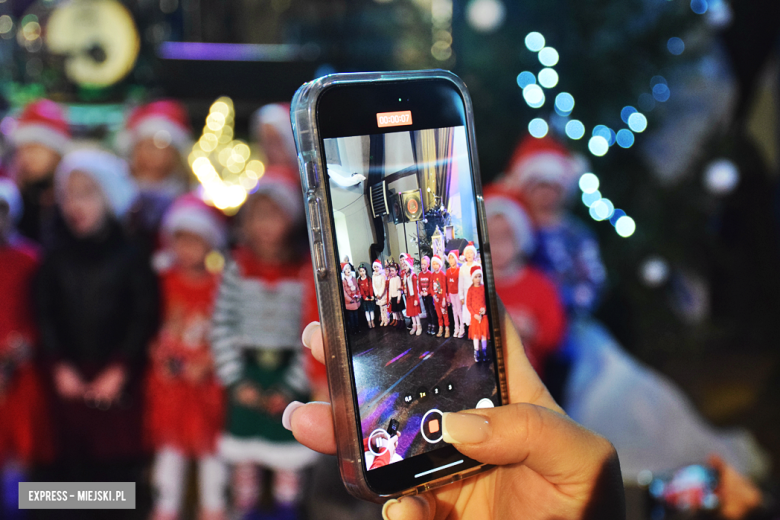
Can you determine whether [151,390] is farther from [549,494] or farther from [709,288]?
[709,288]

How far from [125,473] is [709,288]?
2.68 m

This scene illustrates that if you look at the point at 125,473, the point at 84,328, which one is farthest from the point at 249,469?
the point at 84,328

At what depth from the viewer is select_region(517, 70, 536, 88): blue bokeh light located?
86.7 inches

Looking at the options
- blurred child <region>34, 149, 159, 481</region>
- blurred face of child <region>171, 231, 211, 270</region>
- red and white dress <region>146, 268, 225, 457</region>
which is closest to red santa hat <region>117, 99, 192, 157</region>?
blurred child <region>34, 149, 159, 481</region>

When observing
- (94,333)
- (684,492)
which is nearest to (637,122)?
(684,492)

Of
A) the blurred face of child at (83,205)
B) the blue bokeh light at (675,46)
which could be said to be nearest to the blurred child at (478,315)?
the blurred face of child at (83,205)

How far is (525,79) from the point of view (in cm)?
221

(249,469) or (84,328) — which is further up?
(84,328)

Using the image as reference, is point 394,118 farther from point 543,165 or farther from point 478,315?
point 543,165

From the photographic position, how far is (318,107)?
0.68m

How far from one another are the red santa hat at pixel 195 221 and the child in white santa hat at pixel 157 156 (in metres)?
0.33

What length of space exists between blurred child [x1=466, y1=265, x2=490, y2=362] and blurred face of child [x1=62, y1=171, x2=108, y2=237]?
1.61m

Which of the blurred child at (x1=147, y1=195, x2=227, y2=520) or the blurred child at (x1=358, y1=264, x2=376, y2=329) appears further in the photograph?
the blurred child at (x1=147, y1=195, x2=227, y2=520)

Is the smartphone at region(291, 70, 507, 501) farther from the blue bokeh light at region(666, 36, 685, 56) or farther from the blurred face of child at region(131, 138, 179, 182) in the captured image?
the blurred face of child at region(131, 138, 179, 182)
